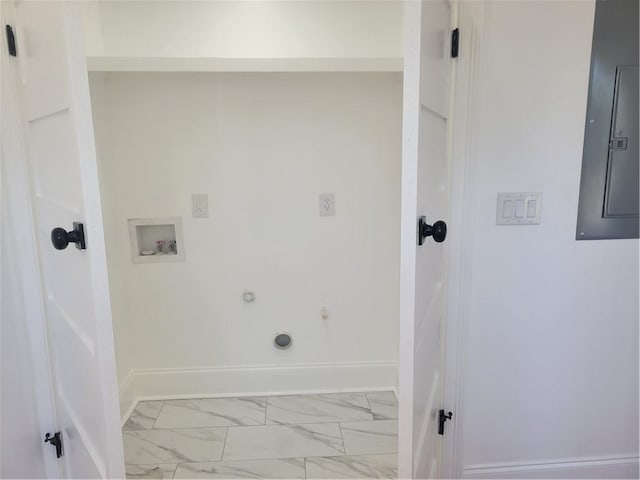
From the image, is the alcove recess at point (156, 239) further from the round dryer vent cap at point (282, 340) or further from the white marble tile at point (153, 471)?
the white marble tile at point (153, 471)

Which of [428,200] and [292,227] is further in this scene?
[292,227]

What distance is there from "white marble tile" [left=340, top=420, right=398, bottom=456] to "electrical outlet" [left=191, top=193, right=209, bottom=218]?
1.30 m

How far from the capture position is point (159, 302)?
7.22ft

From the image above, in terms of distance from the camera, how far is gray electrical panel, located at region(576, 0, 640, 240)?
1.29 meters

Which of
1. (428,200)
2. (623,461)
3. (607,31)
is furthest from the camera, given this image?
(623,461)

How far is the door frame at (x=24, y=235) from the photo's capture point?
1.22 metres

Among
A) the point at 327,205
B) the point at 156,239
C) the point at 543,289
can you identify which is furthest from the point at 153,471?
the point at 543,289

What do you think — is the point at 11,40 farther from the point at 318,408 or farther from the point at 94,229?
the point at 318,408

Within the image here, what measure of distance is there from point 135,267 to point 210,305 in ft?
1.45

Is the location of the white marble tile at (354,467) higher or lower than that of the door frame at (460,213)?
lower

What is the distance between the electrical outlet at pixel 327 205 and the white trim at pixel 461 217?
0.87 meters

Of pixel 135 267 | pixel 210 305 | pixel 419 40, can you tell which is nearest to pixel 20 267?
pixel 135 267

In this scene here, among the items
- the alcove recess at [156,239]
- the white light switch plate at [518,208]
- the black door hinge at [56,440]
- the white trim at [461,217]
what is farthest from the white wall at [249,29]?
the black door hinge at [56,440]

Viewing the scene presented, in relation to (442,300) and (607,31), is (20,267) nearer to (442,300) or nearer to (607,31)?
(442,300)
